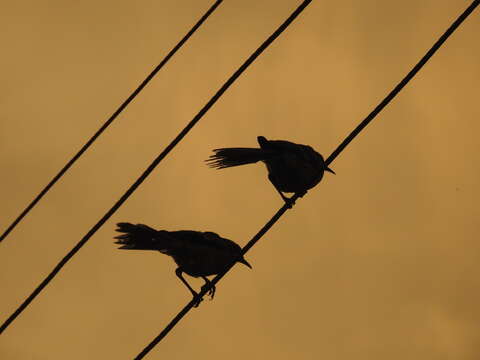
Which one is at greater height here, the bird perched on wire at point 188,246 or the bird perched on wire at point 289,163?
the bird perched on wire at point 289,163

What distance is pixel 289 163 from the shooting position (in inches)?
330

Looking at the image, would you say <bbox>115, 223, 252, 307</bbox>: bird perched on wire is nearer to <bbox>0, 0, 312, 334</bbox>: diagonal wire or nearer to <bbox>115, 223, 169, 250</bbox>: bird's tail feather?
<bbox>115, 223, 169, 250</bbox>: bird's tail feather

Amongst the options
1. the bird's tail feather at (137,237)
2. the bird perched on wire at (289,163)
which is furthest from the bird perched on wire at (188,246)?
the bird perched on wire at (289,163)

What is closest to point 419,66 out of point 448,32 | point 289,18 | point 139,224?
point 448,32

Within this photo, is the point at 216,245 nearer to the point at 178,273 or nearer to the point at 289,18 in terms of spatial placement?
the point at 178,273

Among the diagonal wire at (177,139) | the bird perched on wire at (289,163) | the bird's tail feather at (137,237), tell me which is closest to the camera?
the diagonal wire at (177,139)

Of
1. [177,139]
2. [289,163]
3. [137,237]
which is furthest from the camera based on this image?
[289,163]

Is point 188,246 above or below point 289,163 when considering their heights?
below

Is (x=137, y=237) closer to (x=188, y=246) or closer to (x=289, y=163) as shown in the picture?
(x=188, y=246)

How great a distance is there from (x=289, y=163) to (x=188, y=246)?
4.85 ft

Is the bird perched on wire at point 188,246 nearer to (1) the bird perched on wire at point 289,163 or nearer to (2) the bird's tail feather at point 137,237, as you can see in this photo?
(2) the bird's tail feather at point 137,237

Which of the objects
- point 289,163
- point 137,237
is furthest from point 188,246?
point 289,163

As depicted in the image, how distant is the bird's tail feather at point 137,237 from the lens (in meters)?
7.26

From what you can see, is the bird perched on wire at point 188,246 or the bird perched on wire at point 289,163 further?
the bird perched on wire at point 289,163
